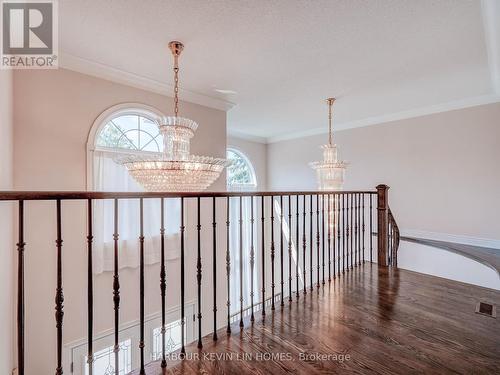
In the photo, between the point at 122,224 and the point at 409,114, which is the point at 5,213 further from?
the point at 409,114

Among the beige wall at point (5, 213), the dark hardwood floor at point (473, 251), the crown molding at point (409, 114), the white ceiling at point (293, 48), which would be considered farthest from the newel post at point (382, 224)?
the beige wall at point (5, 213)

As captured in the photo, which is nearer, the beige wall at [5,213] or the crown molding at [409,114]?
the beige wall at [5,213]

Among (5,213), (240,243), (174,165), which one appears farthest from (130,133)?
(240,243)

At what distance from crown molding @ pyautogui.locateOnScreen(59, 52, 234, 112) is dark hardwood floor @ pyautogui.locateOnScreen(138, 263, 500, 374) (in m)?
2.92

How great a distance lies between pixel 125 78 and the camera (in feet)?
10.2

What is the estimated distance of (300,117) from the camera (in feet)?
16.5

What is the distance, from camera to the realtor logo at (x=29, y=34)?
193cm

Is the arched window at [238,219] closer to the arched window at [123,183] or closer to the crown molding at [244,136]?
the crown molding at [244,136]

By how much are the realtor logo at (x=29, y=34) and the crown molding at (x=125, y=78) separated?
0.49 feet

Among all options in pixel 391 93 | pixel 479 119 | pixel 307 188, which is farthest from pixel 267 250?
pixel 479 119

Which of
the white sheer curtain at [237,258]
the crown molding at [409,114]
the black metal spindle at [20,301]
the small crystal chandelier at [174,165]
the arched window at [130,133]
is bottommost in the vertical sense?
the white sheer curtain at [237,258]

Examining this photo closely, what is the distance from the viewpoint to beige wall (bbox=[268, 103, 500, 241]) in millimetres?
3873

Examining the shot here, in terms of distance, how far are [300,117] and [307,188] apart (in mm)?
1907

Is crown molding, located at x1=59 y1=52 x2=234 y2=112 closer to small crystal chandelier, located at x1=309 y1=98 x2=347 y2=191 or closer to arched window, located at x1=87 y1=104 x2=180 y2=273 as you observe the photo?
arched window, located at x1=87 y1=104 x2=180 y2=273
